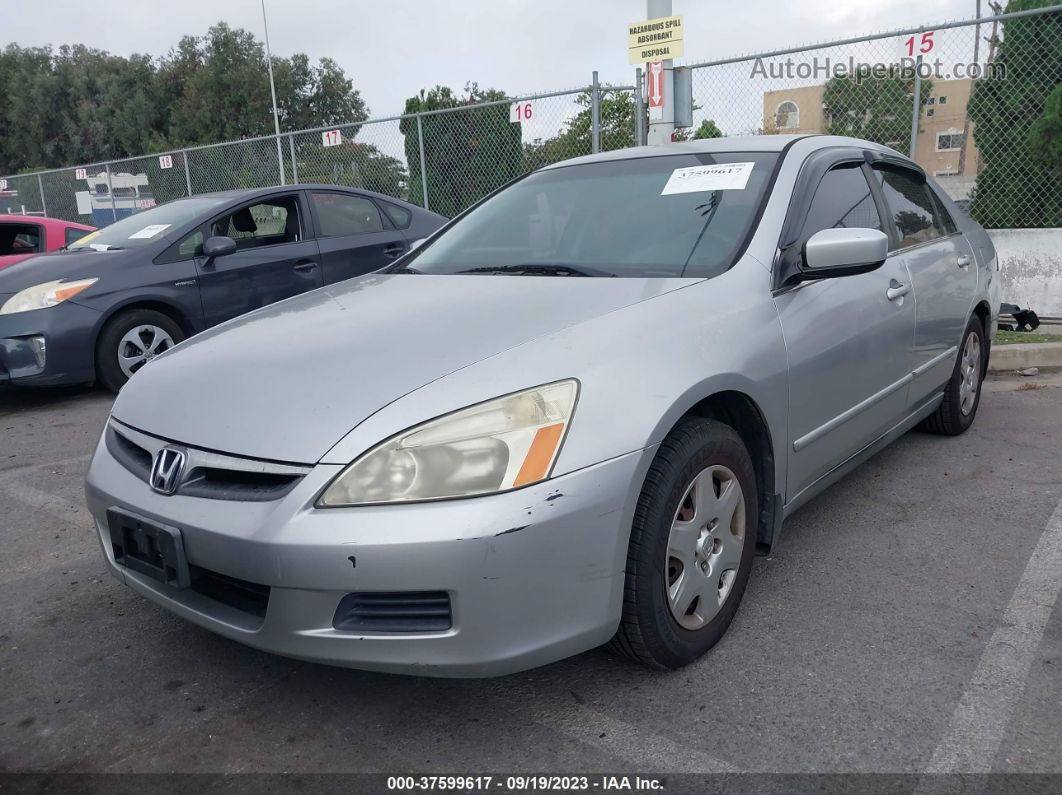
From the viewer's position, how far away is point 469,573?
1.87m

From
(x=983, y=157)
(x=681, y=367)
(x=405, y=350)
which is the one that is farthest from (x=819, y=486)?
(x=983, y=157)

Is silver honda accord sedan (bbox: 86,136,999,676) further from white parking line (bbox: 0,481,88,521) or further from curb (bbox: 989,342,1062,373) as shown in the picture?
curb (bbox: 989,342,1062,373)

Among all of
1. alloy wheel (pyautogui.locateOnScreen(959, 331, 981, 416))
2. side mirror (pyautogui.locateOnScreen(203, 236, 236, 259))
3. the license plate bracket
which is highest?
side mirror (pyautogui.locateOnScreen(203, 236, 236, 259))

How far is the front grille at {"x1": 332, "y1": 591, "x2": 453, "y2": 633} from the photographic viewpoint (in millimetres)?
1925

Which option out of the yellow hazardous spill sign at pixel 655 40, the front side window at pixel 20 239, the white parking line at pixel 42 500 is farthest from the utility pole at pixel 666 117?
the front side window at pixel 20 239

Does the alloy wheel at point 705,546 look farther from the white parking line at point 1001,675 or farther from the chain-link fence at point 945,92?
the chain-link fence at point 945,92

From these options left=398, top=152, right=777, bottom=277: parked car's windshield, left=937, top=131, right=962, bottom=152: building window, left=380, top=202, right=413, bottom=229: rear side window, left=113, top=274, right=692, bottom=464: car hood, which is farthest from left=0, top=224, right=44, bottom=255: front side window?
left=937, top=131, right=962, bottom=152: building window

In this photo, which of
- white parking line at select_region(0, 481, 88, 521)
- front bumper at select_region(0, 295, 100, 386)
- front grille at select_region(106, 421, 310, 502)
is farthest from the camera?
front bumper at select_region(0, 295, 100, 386)

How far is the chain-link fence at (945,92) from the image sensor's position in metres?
7.84

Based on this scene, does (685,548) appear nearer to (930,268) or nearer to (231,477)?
(231,477)

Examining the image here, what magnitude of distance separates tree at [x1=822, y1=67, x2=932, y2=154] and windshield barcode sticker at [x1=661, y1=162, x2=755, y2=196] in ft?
18.0

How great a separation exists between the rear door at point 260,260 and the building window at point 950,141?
1088 centimetres

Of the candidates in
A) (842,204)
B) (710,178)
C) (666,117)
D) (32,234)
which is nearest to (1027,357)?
(666,117)

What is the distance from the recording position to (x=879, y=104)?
8.77 metres
